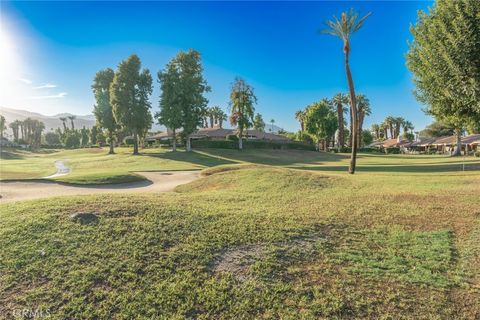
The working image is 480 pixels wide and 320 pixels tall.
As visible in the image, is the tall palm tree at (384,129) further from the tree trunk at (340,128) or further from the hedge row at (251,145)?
the hedge row at (251,145)

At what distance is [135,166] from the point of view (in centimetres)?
3114

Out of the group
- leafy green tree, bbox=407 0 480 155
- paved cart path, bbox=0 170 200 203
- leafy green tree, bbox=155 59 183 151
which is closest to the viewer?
leafy green tree, bbox=407 0 480 155

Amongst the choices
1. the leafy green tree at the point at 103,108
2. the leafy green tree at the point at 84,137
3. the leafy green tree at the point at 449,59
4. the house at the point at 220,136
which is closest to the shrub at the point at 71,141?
the leafy green tree at the point at 84,137

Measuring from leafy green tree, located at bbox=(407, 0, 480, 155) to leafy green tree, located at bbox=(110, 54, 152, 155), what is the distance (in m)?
35.3

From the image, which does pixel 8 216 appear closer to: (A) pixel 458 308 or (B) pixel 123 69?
(A) pixel 458 308

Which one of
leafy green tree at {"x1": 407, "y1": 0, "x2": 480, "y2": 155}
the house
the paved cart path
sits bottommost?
the paved cart path

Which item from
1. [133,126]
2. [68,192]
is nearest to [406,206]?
[68,192]

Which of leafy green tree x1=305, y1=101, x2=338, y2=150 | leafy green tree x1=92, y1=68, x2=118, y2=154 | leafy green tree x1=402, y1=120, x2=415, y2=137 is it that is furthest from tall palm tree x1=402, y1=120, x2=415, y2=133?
leafy green tree x1=92, y1=68, x2=118, y2=154

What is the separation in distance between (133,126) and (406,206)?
39.3m

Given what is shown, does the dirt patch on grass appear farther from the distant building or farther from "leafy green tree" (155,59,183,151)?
the distant building

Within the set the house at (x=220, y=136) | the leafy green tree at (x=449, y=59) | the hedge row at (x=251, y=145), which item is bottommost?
the hedge row at (x=251, y=145)

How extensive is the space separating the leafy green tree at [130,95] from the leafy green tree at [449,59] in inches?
1389

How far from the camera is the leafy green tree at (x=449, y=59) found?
11.8 meters

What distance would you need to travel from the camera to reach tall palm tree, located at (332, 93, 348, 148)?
66.4 meters
